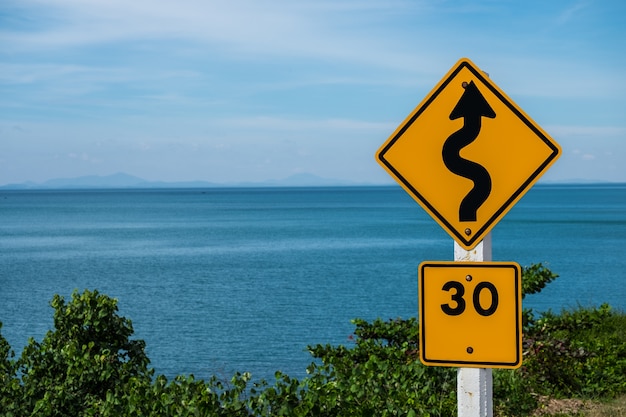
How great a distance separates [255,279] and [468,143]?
43782 mm

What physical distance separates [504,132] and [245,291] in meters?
39.4

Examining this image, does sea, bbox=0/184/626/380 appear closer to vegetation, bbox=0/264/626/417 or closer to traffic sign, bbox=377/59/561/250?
vegetation, bbox=0/264/626/417

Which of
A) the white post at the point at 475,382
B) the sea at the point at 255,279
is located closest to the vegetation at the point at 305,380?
the white post at the point at 475,382

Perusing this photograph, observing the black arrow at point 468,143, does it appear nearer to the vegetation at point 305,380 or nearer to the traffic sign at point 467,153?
the traffic sign at point 467,153

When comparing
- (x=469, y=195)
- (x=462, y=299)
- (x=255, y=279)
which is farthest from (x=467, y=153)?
(x=255, y=279)

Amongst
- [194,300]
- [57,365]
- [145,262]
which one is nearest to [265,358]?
[194,300]

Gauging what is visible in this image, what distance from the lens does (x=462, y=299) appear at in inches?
153

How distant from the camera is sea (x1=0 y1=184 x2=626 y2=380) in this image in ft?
95.3

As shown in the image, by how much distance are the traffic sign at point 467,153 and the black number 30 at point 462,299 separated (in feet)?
0.62

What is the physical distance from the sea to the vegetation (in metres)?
3.20

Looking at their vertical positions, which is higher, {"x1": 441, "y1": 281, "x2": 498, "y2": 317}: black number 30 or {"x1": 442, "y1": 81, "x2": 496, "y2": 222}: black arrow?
{"x1": 442, "y1": 81, "x2": 496, "y2": 222}: black arrow

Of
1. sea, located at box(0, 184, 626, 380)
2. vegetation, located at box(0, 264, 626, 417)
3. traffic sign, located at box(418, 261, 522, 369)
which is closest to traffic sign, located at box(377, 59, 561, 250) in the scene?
traffic sign, located at box(418, 261, 522, 369)

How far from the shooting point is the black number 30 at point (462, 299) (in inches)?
151

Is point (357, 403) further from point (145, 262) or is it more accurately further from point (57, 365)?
point (145, 262)
